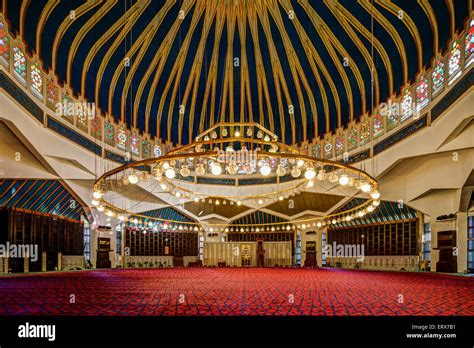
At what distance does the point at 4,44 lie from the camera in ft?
29.5

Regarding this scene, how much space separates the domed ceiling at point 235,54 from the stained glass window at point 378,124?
0.61 metres

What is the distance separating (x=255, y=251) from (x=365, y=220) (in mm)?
6966

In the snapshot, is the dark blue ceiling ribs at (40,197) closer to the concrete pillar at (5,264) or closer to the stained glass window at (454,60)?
the concrete pillar at (5,264)

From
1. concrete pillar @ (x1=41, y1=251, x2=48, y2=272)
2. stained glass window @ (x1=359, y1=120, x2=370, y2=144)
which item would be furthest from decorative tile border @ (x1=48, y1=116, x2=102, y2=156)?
stained glass window @ (x1=359, y1=120, x2=370, y2=144)

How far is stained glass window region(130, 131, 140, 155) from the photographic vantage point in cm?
1667

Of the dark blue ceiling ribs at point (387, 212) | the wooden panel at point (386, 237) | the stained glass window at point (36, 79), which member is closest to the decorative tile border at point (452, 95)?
the dark blue ceiling ribs at point (387, 212)

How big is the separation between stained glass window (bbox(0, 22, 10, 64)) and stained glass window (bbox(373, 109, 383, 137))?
11.7 meters

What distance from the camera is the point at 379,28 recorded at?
12.9m

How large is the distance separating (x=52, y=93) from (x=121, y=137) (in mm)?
4546

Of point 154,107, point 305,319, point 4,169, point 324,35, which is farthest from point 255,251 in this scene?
point 305,319

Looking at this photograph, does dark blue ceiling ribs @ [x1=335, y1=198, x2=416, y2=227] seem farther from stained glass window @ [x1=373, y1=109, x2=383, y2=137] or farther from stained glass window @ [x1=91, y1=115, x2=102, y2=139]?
stained glass window @ [x1=91, y1=115, x2=102, y2=139]

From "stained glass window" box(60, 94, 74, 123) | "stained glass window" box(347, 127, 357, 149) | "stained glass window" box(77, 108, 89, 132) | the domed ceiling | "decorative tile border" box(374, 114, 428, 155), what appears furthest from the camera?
"stained glass window" box(347, 127, 357, 149)

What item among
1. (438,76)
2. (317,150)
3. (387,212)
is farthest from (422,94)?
(317,150)

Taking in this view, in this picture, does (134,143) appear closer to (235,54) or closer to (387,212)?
(235,54)
